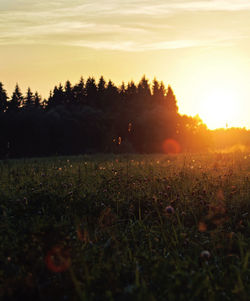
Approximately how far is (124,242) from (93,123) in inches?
1446

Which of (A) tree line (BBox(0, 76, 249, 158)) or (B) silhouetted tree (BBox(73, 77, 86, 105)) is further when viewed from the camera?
(B) silhouetted tree (BBox(73, 77, 86, 105))

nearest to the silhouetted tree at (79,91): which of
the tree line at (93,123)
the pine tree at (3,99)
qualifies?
the tree line at (93,123)

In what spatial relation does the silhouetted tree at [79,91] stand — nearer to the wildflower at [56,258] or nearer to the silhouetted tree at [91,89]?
the silhouetted tree at [91,89]

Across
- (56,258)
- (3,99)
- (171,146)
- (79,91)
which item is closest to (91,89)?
(79,91)

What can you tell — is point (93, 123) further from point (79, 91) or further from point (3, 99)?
point (3, 99)

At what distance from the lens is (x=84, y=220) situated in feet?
15.4

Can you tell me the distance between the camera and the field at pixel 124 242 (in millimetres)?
2736

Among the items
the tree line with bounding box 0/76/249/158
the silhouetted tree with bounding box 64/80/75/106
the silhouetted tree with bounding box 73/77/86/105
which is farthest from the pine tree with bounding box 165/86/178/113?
the silhouetted tree with bounding box 64/80/75/106

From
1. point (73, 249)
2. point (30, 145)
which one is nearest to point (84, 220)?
point (73, 249)

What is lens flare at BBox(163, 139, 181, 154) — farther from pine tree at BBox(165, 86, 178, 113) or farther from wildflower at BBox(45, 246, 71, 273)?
wildflower at BBox(45, 246, 71, 273)

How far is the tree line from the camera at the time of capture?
36562mm

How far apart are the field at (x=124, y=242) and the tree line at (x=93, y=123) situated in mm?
29135

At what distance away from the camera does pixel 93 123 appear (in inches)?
1581

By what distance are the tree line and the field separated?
29.1m
